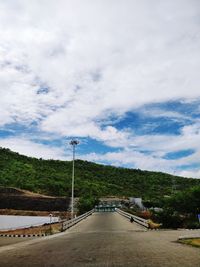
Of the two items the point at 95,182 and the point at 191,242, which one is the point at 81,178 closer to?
the point at 95,182

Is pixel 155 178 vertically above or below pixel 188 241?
above

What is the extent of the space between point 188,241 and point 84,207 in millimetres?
61325

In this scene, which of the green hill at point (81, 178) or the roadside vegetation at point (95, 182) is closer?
the roadside vegetation at point (95, 182)

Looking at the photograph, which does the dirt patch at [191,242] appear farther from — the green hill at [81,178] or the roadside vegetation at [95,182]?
the green hill at [81,178]

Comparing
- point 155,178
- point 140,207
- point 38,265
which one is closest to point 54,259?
point 38,265

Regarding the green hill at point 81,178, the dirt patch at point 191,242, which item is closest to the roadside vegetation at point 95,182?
the green hill at point 81,178

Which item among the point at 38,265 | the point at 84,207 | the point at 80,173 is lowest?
the point at 38,265

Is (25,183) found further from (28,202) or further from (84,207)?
(84,207)

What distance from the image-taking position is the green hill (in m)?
106

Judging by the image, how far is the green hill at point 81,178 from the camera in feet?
349

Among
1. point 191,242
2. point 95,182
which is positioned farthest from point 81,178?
point 191,242

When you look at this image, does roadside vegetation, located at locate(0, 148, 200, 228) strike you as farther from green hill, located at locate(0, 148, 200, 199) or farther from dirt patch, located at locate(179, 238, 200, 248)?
dirt patch, located at locate(179, 238, 200, 248)

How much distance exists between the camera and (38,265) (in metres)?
10.5

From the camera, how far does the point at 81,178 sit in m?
138
